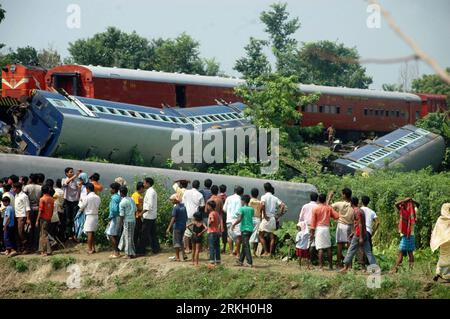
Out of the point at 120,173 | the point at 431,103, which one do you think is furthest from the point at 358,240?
the point at 431,103

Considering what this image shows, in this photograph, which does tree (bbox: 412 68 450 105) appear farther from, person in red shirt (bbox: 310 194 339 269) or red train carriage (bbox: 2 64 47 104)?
person in red shirt (bbox: 310 194 339 269)

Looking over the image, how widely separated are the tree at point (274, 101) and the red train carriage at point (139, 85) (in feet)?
8.75

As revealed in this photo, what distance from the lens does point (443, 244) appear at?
13.2 metres

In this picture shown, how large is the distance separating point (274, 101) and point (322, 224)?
50.5ft

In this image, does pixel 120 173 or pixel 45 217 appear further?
pixel 120 173

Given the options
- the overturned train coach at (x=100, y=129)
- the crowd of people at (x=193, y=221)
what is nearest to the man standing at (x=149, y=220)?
the crowd of people at (x=193, y=221)

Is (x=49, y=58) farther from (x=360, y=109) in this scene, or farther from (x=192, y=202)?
(x=192, y=202)

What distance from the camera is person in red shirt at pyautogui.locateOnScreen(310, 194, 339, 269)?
1405cm

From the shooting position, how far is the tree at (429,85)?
66.7m

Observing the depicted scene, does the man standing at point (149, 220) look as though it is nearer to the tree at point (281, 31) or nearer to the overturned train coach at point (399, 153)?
the overturned train coach at point (399, 153)

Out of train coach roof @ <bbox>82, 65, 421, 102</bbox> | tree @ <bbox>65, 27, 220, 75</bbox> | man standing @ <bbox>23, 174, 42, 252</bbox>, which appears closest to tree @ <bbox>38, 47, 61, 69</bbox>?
tree @ <bbox>65, 27, 220, 75</bbox>

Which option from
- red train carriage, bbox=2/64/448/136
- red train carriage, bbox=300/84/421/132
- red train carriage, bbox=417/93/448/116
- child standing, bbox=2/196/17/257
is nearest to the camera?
child standing, bbox=2/196/17/257

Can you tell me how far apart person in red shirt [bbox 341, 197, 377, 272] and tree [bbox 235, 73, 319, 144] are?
47.9 ft

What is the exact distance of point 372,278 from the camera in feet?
42.7
